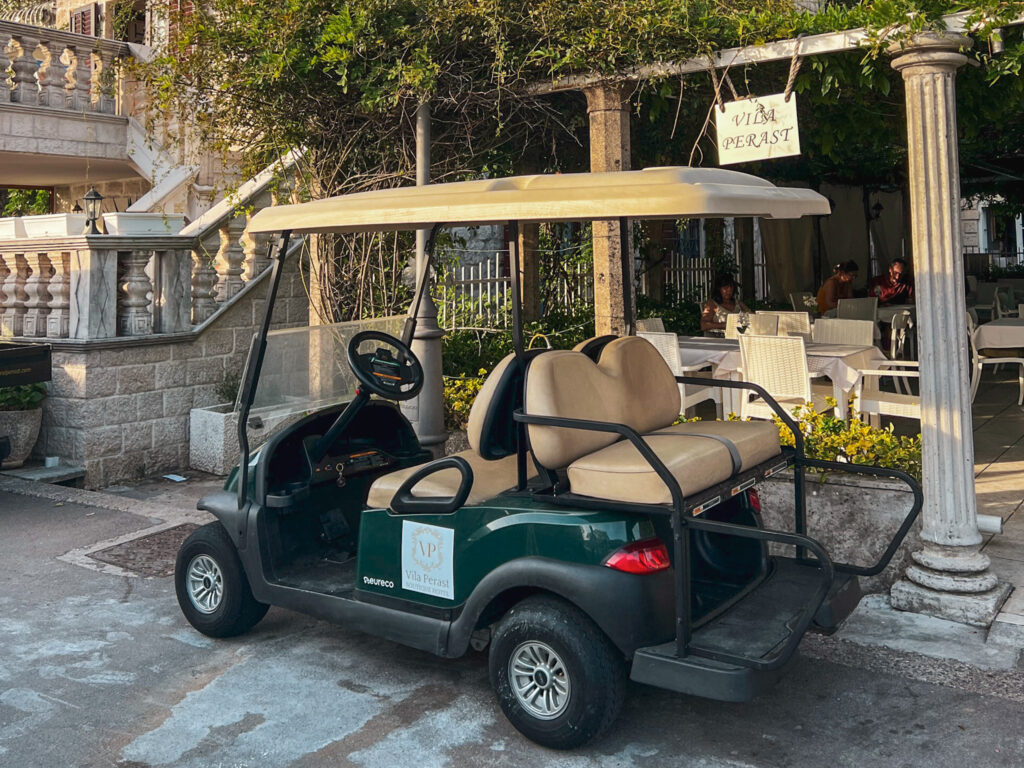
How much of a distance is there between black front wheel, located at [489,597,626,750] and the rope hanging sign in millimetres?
2980

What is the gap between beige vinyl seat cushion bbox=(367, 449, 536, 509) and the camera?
3.99 m

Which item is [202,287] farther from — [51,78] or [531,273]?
[51,78]

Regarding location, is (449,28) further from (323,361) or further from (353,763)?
(353,763)

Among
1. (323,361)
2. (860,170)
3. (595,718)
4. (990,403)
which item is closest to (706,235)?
(860,170)

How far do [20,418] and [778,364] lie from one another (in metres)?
5.34

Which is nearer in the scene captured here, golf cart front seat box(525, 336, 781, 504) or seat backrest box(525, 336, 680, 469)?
golf cart front seat box(525, 336, 781, 504)

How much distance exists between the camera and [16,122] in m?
12.1

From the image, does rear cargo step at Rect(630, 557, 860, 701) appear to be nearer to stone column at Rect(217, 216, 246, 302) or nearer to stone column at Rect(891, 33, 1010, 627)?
stone column at Rect(891, 33, 1010, 627)

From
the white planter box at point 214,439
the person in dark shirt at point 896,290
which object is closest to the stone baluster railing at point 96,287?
the white planter box at point 214,439

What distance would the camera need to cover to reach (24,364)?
7.27 meters

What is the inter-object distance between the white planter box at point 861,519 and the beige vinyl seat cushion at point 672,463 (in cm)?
106

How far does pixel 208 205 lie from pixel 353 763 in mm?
10597

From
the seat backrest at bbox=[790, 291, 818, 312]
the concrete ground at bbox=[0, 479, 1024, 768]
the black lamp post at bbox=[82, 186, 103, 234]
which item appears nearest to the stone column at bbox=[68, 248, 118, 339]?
the black lamp post at bbox=[82, 186, 103, 234]

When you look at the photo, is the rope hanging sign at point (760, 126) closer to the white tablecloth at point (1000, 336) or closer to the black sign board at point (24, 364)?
the white tablecloth at point (1000, 336)
